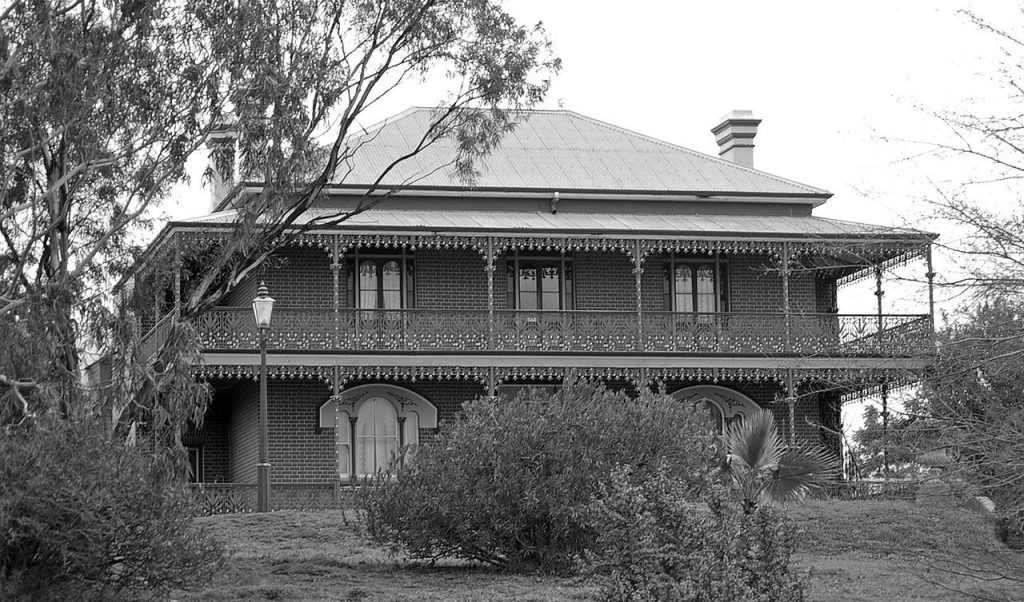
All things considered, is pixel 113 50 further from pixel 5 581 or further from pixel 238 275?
pixel 5 581

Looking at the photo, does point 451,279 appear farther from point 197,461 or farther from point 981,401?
point 981,401

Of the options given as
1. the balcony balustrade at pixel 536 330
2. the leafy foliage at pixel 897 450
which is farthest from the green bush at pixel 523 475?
the balcony balustrade at pixel 536 330

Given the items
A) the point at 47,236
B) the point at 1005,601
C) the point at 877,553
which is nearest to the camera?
the point at 1005,601

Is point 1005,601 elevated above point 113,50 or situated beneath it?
situated beneath

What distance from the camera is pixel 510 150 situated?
111 feet

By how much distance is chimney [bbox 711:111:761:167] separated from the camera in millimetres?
36812

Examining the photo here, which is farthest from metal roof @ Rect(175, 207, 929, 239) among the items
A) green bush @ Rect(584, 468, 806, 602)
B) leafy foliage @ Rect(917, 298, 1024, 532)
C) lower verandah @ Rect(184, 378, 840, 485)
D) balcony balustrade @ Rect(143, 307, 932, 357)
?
leafy foliage @ Rect(917, 298, 1024, 532)

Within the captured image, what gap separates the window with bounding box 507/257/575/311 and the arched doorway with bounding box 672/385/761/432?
2.97 meters

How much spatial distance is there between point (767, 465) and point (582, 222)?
1114 centimetres

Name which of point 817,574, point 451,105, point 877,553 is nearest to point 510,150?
point 451,105

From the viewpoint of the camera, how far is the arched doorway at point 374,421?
30.3m

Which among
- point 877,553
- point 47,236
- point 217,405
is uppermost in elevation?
point 47,236

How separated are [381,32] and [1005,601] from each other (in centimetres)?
1206

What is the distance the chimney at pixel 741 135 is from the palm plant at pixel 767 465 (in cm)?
1474
